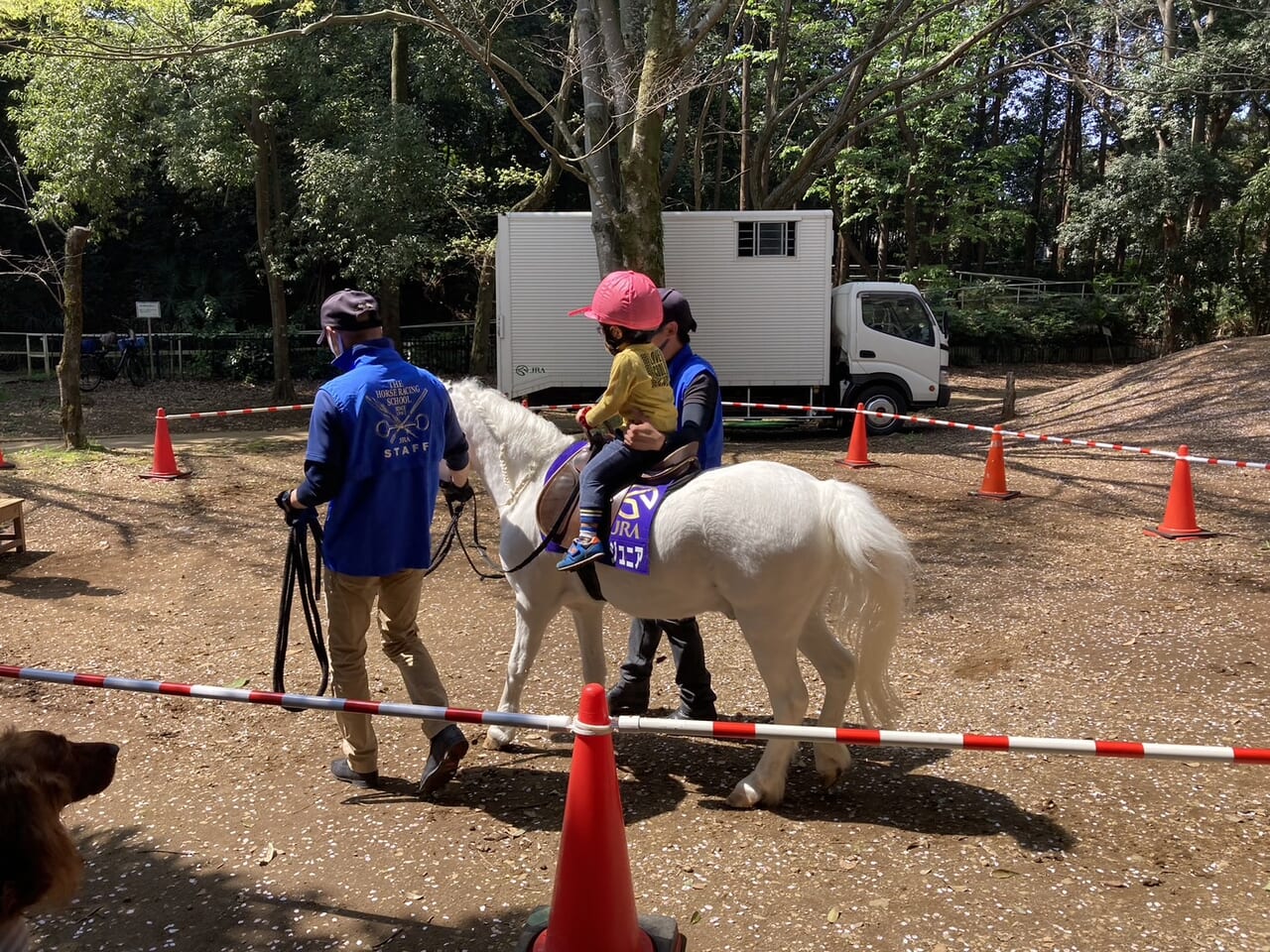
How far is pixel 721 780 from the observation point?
14.6ft

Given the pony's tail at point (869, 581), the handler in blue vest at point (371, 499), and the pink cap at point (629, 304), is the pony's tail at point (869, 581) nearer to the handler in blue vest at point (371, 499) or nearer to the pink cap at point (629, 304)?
the pink cap at point (629, 304)

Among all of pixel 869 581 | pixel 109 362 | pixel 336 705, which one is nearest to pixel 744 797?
pixel 869 581

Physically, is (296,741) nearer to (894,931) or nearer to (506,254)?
(894,931)

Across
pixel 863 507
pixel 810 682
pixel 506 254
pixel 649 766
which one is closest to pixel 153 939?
pixel 649 766

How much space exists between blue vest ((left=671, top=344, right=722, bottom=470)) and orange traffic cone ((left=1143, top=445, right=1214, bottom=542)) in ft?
18.7

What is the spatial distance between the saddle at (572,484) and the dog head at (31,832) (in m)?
2.35

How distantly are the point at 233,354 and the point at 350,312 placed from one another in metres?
21.6

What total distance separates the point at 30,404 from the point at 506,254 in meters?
11.1

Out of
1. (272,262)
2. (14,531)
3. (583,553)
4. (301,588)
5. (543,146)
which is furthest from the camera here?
(272,262)

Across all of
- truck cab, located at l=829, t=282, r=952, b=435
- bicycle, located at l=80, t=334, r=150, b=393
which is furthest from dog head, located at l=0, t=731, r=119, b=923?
bicycle, located at l=80, t=334, r=150, b=393

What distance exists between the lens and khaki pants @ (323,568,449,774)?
4.12 meters

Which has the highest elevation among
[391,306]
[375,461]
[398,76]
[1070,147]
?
[1070,147]

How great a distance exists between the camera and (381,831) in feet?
13.1

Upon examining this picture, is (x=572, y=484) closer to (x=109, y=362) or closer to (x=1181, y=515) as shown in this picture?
(x=1181, y=515)
